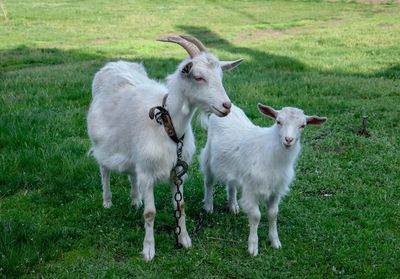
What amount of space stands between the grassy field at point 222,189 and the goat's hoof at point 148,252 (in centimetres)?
7

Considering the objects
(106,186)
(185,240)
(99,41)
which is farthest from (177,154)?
(99,41)

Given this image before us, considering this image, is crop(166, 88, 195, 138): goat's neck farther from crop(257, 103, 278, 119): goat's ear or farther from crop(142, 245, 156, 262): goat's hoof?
crop(142, 245, 156, 262): goat's hoof

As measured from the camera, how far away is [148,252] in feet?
17.4

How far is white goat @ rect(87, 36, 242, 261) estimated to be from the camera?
4.79 metres

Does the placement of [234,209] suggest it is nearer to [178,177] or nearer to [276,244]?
[276,244]

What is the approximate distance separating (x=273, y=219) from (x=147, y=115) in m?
1.70

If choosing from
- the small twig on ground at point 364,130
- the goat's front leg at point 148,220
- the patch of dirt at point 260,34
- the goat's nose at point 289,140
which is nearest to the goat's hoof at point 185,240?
the goat's front leg at point 148,220

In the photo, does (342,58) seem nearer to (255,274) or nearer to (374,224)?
(374,224)

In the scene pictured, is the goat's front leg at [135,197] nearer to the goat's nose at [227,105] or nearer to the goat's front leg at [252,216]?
the goat's front leg at [252,216]

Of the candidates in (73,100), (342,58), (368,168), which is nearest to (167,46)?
(342,58)

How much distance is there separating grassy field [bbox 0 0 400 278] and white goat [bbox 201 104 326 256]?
43cm

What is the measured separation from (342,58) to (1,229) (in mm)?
12336

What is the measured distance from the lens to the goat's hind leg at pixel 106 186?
6361mm

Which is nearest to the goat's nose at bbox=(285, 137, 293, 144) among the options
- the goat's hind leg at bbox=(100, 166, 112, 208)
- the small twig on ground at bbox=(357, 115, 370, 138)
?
the goat's hind leg at bbox=(100, 166, 112, 208)
